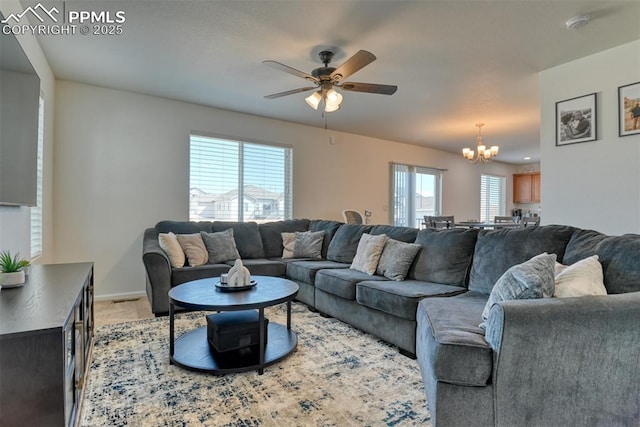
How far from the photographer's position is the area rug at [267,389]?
5.64 ft

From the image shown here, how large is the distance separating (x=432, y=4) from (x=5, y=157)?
291 centimetres

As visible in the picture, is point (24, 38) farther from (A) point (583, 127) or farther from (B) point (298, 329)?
(A) point (583, 127)

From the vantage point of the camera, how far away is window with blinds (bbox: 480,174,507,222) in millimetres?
9062

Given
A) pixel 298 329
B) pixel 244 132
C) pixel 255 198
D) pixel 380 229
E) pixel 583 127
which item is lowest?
pixel 298 329

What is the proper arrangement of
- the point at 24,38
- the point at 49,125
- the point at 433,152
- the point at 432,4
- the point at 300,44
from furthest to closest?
the point at 433,152
the point at 49,125
the point at 300,44
the point at 24,38
the point at 432,4

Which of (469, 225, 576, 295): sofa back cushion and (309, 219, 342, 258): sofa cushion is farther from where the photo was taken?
(309, 219, 342, 258): sofa cushion

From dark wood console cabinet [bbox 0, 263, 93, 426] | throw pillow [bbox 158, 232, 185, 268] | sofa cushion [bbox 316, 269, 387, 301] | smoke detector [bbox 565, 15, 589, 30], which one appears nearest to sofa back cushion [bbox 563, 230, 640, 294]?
sofa cushion [bbox 316, 269, 387, 301]

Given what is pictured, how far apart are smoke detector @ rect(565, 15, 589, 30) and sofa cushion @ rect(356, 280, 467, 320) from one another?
7.27 feet

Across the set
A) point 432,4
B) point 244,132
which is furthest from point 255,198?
point 432,4

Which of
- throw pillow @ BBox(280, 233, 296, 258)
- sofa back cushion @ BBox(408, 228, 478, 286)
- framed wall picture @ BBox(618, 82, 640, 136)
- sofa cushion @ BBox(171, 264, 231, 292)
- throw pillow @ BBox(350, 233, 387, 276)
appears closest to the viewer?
sofa back cushion @ BBox(408, 228, 478, 286)

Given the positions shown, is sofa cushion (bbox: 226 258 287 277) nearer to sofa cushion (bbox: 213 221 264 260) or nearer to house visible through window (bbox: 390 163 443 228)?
sofa cushion (bbox: 213 221 264 260)

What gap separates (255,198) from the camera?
5316 millimetres

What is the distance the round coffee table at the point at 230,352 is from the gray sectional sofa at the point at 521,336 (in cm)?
78

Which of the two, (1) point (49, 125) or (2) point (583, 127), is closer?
(2) point (583, 127)
